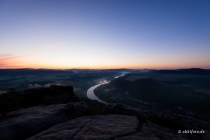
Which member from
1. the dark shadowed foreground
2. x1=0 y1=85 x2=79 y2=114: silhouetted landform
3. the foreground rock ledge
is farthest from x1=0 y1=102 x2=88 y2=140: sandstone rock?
x1=0 y1=85 x2=79 y2=114: silhouetted landform

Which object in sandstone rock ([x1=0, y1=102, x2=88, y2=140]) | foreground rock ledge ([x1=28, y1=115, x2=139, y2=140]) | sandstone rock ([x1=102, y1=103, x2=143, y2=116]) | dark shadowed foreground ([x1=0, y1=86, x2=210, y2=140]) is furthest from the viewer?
sandstone rock ([x1=102, y1=103, x2=143, y2=116])

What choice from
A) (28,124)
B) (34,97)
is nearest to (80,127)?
(28,124)

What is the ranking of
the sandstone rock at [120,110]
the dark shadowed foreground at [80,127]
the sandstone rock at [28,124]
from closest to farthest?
the dark shadowed foreground at [80,127] < the sandstone rock at [28,124] < the sandstone rock at [120,110]

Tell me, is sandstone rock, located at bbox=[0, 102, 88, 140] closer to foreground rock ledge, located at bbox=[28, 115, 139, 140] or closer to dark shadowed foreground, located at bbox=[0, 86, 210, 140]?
dark shadowed foreground, located at bbox=[0, 86, 210, 140]

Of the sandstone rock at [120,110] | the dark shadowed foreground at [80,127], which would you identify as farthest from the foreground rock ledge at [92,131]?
the sandstone rock at [120,110]

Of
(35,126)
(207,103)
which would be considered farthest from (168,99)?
(35,126)

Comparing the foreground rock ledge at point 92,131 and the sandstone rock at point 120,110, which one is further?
the sandstone rock at point 120,110

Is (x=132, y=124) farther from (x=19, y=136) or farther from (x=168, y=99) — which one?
(x=168, y=99)

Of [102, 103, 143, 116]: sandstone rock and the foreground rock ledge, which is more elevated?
the foreground rock ledge

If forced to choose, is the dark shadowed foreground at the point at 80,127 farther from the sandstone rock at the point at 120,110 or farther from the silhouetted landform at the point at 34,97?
the sandstone rock at the point at 120,110

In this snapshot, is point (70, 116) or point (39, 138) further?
point (70, 116)

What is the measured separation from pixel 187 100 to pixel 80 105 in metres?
160

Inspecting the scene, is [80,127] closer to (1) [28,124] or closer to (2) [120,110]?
(1) [28,124]

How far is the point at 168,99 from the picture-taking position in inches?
6368
